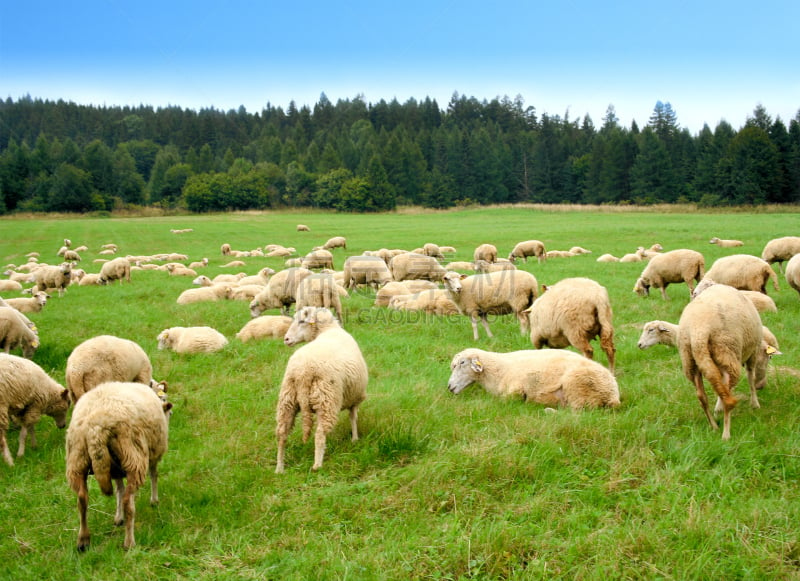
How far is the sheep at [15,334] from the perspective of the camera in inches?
387

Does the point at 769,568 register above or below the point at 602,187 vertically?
below

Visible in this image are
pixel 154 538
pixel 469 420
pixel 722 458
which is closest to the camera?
pixel 154 538

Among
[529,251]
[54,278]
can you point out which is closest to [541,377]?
[54,278]

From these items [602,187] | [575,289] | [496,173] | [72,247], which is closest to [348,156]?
[496,173]

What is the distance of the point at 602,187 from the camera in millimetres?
83750

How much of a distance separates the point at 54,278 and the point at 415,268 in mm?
12599

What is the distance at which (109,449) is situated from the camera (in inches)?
186

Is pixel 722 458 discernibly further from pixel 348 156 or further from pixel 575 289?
pixel 348 156

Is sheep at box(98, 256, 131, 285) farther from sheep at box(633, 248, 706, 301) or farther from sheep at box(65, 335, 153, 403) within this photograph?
sheep at box(633, 248, 706, 301)

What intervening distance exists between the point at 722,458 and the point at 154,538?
5.22 meters

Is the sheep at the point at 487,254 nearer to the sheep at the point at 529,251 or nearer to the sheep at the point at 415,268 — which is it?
the sheep at the point at 529,251

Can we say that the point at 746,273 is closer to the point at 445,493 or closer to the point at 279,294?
the point at 279,294

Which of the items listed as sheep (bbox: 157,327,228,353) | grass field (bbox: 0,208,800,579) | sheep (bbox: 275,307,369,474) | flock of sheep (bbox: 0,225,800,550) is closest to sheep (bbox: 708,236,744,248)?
flock of sheep (bbox: 0,225,800,550)

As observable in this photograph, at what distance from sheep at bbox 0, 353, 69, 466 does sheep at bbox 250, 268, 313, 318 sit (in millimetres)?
6893
